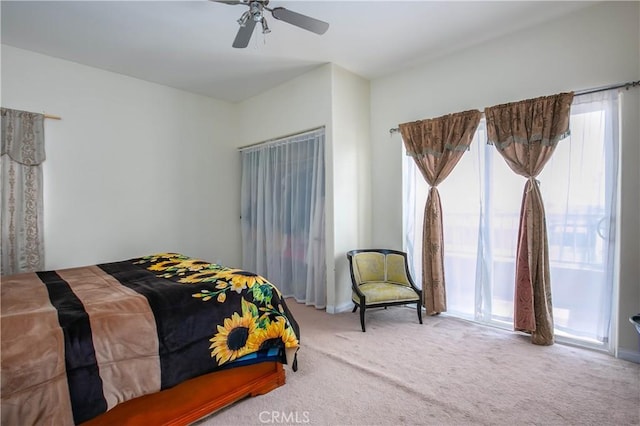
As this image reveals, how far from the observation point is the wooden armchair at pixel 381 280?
303cm

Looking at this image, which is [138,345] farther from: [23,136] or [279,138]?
[279,138]

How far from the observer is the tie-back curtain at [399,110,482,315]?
3156 millimetres

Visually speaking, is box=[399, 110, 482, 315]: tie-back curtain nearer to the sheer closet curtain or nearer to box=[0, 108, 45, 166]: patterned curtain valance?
the sheer closet curtain

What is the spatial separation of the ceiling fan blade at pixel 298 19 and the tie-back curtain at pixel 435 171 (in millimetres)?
1641

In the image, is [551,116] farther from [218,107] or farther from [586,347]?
[218,107]

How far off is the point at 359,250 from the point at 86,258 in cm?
301

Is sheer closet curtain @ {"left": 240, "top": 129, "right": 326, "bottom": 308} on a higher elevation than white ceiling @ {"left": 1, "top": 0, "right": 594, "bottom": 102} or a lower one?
lower

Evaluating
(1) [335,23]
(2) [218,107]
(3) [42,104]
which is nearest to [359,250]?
(1) [335,23]

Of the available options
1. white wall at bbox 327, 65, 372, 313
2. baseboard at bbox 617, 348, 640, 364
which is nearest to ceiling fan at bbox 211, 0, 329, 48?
white wall at bbox 327, 65, 372, 313

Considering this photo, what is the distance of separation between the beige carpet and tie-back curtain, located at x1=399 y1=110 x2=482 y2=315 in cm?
50

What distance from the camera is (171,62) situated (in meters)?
3.37

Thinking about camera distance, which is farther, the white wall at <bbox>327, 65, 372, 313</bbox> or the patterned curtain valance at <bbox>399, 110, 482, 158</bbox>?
the white wall at <bbox>327, 65, 372, 313</bbox>

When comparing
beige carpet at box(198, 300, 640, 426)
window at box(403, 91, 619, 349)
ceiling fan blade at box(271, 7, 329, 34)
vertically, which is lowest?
beige carpet at box(198, 300, 640, 426)

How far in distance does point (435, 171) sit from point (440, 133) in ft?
1.28
